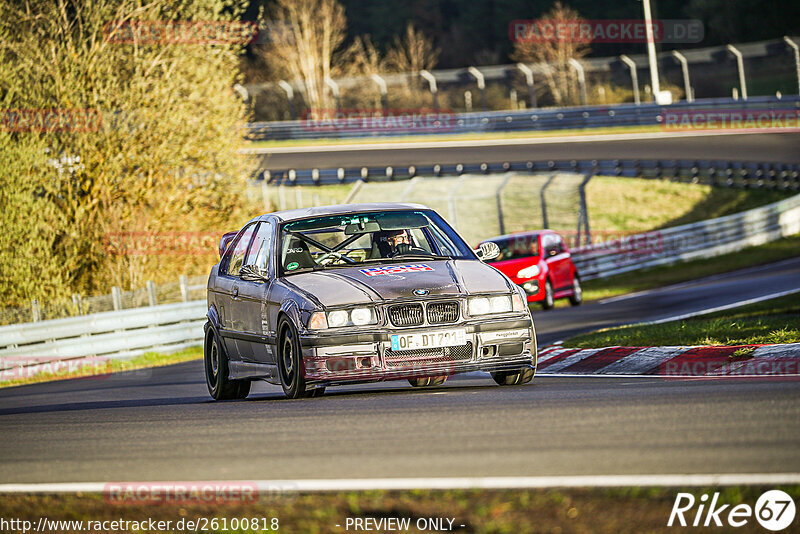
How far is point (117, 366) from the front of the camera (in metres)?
20.2

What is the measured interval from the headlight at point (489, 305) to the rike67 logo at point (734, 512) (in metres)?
4.63

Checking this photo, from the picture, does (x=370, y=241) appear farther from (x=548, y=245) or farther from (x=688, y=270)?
(x=688, y=270)

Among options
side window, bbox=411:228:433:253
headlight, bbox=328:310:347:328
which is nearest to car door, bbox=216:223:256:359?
side window, bbox=411:228:433:253

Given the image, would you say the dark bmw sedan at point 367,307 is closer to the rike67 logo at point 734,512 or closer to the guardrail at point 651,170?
the rike67 logo at point 734,512

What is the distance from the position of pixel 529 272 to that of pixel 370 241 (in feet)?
43.8

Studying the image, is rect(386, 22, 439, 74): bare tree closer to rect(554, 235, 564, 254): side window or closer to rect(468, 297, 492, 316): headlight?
rect(554, 235, 564, 254): side window

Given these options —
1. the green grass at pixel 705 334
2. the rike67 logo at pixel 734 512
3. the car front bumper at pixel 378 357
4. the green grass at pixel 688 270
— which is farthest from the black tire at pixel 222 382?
the green grass at pixel 688 270

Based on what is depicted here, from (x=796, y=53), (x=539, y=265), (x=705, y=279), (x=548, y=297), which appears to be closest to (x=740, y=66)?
(x=796, y=53)


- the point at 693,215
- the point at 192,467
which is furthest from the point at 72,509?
the point at 693,215

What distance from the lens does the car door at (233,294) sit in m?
10.7

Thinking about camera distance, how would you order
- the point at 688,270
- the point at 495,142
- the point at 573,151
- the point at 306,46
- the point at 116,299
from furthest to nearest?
the point at 306,46 < the point at 495,142 < the point at 573,151 < the point at 688,270 < the point at 116,299

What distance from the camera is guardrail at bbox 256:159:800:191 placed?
3903 cm

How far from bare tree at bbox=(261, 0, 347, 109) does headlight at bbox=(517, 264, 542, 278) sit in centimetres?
4590

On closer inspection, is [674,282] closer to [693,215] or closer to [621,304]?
[621,304]
